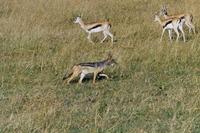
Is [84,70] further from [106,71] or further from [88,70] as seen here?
[106,71]

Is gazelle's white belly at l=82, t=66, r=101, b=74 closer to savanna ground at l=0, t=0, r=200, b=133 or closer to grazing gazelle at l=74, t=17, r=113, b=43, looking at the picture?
savanna ground at l=0, t=0, r=200, b=133

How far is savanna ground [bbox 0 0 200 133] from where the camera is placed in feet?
25.5

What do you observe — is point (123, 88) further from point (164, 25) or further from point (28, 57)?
point (164, 25)

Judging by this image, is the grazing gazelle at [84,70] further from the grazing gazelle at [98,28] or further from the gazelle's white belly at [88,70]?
the grazing gazelle at [98,28]

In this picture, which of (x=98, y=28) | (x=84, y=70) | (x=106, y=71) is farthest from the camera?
(x=98, y=28)

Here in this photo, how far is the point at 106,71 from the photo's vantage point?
1122 cm

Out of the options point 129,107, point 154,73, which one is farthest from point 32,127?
point 154,73

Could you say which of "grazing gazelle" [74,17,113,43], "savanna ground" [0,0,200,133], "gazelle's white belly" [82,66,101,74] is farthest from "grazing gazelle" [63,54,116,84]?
"grazing gazelle" [74,17,113,43]

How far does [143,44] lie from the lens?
45.3 ft

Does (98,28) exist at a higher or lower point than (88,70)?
higher

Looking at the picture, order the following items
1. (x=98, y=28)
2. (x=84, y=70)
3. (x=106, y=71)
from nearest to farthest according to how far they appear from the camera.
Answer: (x=84, y=70), (x=106, y=71), (x=98, y=28)

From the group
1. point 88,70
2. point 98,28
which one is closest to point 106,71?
point 88,70

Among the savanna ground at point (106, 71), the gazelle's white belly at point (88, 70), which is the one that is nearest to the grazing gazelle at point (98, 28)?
the savanna ground at point (106, 71)

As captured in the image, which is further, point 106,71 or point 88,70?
point 106,71
